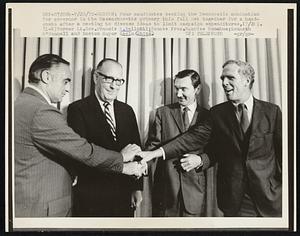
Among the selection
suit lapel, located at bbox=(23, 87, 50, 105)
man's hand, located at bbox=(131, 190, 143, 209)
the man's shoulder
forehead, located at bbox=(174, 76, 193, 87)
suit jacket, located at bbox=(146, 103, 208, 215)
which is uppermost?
forehead, located at bbox=(174, 76, 193, 87)

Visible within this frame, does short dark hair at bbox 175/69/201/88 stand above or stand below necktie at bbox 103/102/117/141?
above

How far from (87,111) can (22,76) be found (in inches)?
5.8

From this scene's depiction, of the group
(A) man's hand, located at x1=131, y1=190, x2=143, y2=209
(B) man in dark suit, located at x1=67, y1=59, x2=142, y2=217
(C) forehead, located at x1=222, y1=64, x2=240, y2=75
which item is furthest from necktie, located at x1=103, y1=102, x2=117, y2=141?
(C) forehead, located at x1=222, y1=64, x2=240, y2=75

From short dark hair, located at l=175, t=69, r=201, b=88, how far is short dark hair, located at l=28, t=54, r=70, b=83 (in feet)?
0.77

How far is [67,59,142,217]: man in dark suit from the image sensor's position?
1.00 meters

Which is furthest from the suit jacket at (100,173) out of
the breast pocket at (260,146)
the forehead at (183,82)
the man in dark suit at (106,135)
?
the breast pocket at (260,146)

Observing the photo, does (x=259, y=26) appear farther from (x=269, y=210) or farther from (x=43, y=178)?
(x=43, y=178)

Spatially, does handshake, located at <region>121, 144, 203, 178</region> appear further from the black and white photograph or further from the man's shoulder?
the man's shoulder

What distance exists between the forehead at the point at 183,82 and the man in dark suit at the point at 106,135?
11 centimetres

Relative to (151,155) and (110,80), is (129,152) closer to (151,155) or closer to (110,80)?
(151,155)

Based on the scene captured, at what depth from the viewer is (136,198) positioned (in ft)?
3.30

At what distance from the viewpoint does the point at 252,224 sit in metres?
1.01

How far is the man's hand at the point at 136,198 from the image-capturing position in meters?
1.01

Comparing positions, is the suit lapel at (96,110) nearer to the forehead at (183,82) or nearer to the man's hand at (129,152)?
the man's hand at (129,152)
